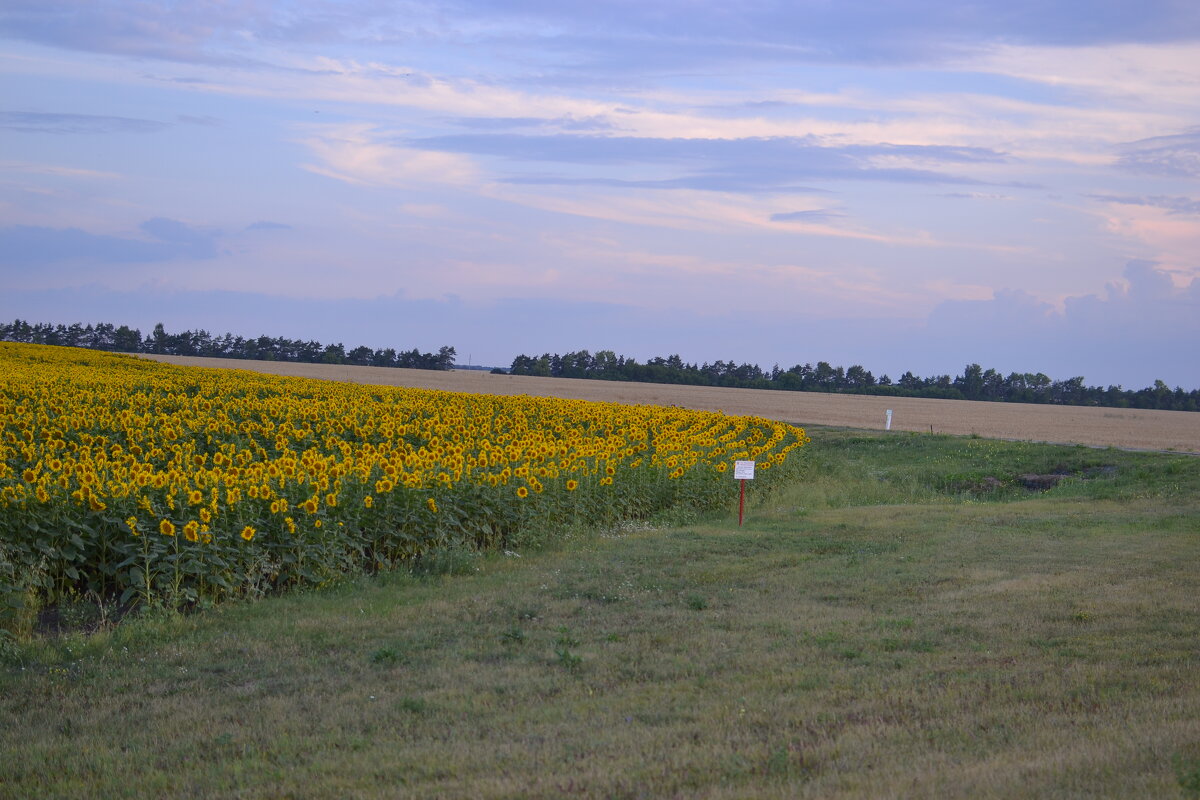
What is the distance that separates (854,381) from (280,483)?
84.1 meters

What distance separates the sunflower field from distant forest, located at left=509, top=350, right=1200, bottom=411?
66.8 m

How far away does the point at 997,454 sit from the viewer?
90.8 ft

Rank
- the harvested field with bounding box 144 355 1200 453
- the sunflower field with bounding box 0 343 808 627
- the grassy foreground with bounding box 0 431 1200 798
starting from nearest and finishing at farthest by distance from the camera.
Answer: the grassy foreground with bounding box 0 431 1200 798, the sunflower field with bounding box 0 343 808 627, the harvested field with bounding box 144 355 1200 453

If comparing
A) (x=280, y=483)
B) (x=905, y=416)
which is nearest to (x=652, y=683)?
(x=280, y=483)

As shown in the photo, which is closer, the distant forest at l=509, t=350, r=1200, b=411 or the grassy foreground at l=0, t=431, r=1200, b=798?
the grassy foreground at l=0, t=431, r=1200, b=798

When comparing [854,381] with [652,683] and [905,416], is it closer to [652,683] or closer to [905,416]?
[905,416]

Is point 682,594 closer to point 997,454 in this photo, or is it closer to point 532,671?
point 532,671

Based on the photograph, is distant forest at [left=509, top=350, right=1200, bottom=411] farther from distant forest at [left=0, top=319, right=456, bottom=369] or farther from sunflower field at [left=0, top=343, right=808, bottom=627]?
sunflower field at [left=0, top=343, right=808, bottom=627]

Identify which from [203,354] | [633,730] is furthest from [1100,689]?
[203,354]

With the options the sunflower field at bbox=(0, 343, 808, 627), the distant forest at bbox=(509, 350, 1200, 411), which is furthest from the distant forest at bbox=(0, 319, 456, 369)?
the sunflower field at bbox=(0, 343, 808, 627)

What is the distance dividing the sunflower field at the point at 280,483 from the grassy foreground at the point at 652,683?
2.05ft

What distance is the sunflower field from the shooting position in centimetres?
943

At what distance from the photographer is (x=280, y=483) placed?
10.9 metres

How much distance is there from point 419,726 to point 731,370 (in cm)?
8576
